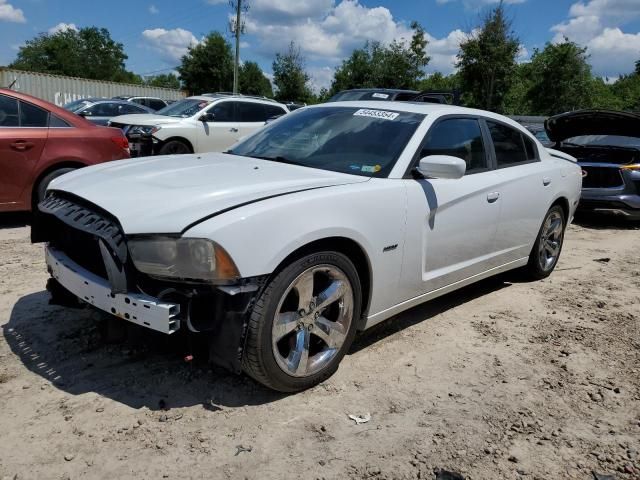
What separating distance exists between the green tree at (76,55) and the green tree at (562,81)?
2531 inches

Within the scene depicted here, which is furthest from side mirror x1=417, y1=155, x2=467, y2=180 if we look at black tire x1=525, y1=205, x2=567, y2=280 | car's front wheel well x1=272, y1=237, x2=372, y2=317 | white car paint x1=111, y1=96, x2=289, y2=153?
white car paint x1=111, y1=96, x2=289, y2=153

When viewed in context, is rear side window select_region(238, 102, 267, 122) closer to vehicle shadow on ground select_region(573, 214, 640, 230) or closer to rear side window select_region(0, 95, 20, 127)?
rear side window select_region(0, 95, 20, 127)

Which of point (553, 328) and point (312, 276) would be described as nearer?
point (312, 276)

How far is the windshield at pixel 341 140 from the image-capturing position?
3.54m

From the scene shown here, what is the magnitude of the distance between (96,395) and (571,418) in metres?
2.51

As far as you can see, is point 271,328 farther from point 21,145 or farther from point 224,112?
point 224,112

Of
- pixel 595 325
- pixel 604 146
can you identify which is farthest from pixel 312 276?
pixel 604 146

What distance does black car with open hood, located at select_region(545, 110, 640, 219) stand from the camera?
27.2ft

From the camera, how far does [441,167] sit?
11.0ft

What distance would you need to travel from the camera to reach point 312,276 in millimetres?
2881

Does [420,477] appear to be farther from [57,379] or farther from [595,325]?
[595,325]

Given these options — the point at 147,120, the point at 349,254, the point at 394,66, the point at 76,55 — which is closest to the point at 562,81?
the point at 394,66

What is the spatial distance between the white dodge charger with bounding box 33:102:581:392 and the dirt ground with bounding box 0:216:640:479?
12.4 inches

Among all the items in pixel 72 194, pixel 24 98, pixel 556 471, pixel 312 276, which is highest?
pixel 24 98
